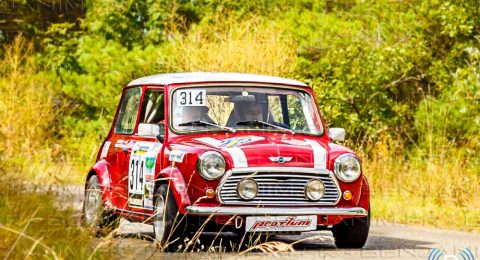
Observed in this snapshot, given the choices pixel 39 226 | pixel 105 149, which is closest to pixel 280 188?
pixel 105 149

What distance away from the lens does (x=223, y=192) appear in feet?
37.1

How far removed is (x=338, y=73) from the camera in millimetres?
26734

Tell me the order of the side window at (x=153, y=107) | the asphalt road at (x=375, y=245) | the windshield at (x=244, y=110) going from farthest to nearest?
the side window at (x=153, y=107) → the windshield at (x=244, y=110) → the asphalt road at (x=375, y=245)

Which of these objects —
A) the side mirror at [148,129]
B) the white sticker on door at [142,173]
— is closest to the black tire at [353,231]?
the white sticker on door at [142,173]

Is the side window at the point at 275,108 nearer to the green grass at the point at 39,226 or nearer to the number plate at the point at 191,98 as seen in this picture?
the number plate at the point at 191,98

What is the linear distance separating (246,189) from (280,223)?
16.5 inches

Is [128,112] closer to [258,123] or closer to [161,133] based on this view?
[161,133]

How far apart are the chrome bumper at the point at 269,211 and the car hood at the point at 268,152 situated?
15.2 inches

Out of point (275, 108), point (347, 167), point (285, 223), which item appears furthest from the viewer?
point (275, 108)

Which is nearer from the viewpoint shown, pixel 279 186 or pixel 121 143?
pixel 279 186

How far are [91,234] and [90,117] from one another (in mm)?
27811

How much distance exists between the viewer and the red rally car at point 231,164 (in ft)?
37.1

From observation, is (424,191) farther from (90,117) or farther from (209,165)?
(90,117)

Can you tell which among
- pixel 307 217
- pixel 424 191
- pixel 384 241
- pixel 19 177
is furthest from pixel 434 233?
pixel 19 177
